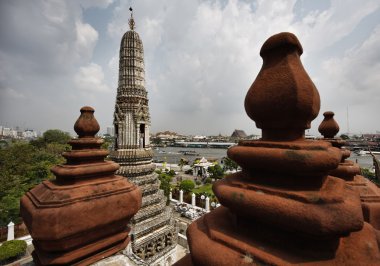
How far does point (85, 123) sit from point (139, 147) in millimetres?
10241

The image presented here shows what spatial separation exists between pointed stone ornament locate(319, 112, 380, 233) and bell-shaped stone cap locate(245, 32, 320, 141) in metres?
2.98

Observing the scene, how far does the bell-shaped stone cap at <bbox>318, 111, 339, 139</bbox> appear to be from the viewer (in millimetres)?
4516

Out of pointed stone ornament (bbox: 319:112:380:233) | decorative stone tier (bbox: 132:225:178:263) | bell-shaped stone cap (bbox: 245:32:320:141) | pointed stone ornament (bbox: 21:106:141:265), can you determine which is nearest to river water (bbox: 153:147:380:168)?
decorative stone tier (bbox: 132:225:178:263)

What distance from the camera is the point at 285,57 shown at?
2.03m

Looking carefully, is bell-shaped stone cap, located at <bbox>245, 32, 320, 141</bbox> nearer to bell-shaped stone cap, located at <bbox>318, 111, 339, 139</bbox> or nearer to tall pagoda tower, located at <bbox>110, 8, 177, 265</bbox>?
bell-shaped stone cap, located at <bbox>318, 111, 339, 139</bbox>

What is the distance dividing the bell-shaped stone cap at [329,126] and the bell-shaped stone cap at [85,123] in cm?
492

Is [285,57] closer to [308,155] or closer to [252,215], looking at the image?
[308,155]

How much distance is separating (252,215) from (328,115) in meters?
4.04

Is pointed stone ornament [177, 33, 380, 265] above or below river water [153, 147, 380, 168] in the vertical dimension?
above

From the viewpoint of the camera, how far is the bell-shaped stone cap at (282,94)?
6.20 feet

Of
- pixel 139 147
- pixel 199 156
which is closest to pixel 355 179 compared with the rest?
pixel 139 147

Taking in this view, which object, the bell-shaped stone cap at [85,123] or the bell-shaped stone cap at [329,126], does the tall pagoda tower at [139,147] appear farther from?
the bell-shaped stone cap at [329,126]

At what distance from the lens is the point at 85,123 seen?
355 cm

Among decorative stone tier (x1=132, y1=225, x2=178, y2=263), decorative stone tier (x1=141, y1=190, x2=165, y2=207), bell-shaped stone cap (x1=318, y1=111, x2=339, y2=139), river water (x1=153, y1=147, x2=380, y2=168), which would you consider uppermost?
bell-shaped stone cap (x1=318, y1=111, x2=339, y2=139)
